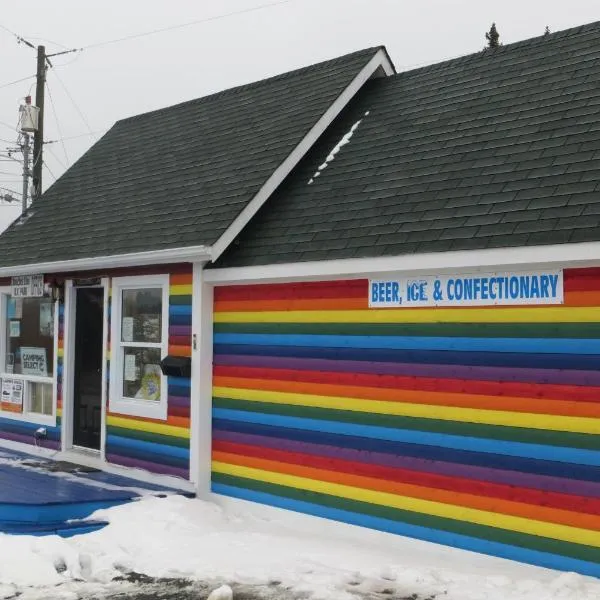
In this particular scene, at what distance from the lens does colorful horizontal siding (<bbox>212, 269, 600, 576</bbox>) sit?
562 centimetres

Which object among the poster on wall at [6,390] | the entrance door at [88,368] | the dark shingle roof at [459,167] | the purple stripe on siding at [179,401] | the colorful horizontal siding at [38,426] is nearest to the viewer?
the dark shingle roof at [459,167]

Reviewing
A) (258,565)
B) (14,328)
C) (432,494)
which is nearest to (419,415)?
(432,494)

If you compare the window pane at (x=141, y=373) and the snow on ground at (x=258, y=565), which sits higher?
the window pane at (x=141, y=373)

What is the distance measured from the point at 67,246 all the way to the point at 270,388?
384cm

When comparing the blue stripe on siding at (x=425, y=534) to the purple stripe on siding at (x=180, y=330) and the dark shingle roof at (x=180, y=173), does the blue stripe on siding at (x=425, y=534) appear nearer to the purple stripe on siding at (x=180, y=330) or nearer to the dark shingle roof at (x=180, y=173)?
the purple stripe on siding at (x=180, y=330)

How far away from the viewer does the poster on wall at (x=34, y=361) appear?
10703 mm

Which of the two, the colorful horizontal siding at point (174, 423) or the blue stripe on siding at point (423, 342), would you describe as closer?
the blue stripe on siding at point (423, 342)

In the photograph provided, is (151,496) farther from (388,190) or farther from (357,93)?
(357,93)

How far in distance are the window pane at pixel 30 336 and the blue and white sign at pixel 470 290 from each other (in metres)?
5.50

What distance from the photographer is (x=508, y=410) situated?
19.5 feet

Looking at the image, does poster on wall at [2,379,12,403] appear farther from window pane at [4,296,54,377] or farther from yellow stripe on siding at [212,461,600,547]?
yellow stripe on siding at [212,461,600,547]

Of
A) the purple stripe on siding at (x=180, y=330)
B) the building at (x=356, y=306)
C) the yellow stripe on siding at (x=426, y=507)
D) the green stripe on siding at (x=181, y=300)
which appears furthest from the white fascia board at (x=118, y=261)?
the yellow stripe on siding at (x=426, y=507)

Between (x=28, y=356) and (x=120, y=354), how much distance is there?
2.36 metres

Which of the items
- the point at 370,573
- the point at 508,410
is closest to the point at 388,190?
the point at 508,410
